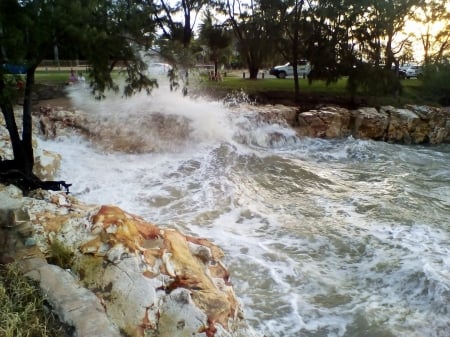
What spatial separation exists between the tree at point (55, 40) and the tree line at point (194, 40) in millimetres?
16

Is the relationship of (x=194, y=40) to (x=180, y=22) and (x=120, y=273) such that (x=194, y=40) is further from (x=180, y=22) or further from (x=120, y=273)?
(x=120, y=273)

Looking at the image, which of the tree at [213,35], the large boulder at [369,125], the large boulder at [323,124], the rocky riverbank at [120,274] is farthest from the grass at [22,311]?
the tree at [213,35]

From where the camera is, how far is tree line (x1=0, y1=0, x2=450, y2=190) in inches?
267

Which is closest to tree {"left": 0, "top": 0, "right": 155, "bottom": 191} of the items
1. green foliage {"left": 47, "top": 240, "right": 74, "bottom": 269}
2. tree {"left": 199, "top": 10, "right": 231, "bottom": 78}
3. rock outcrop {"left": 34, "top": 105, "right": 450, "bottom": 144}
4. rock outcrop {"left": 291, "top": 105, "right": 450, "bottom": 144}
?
green foliage {"left": 47, "top": 240, "right": 74, "bottom": 269}

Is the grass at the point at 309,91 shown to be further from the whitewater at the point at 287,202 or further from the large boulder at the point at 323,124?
the large boulder at the point at 323,124

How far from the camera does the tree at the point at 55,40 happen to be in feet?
21.7

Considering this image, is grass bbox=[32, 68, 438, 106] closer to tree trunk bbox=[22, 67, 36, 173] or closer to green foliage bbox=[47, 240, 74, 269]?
tree trunk bbox=[22, 67, 36, 173]

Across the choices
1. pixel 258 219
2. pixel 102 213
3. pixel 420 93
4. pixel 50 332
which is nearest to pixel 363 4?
pixel 420 93

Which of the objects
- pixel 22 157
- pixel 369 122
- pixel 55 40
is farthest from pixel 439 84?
pixel 22 157

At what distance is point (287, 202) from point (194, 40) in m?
18.5

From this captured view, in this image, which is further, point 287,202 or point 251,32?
point 251,32

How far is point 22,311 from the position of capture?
295 cm

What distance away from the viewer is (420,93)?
21.3 metres

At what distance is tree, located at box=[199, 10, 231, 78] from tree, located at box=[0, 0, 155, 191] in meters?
14.7
